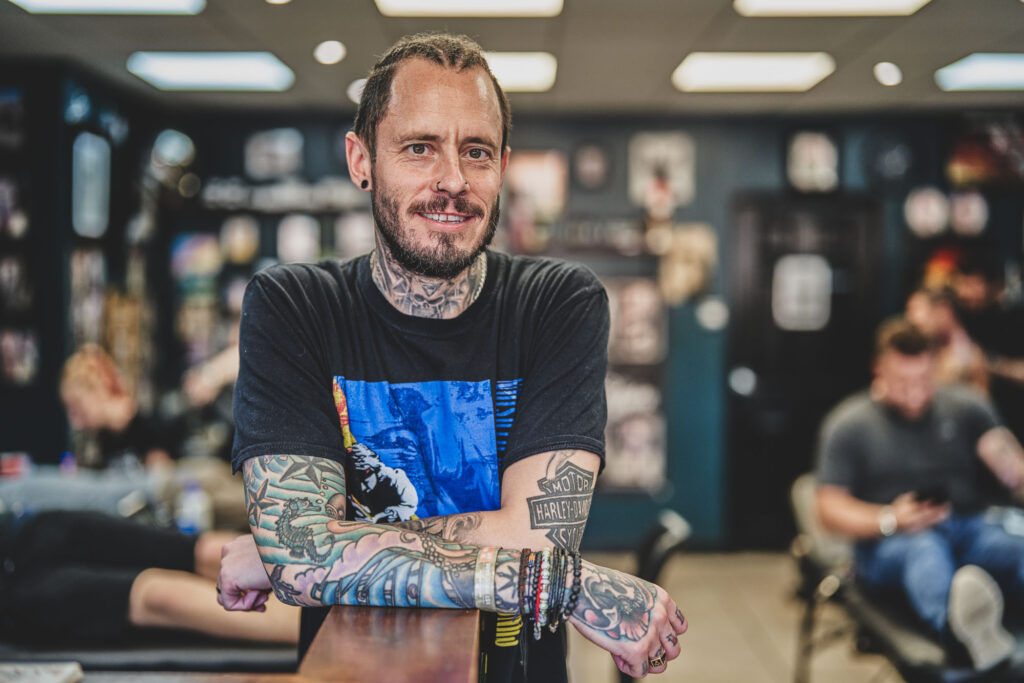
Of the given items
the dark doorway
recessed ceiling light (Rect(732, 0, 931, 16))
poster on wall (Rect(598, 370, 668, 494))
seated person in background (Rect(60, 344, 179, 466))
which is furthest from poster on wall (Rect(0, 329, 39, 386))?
the dark doorway

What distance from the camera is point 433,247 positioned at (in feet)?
4.04

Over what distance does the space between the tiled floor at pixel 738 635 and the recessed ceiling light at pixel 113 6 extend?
120 inches

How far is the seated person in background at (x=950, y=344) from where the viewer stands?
4293 mm

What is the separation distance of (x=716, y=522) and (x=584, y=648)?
7.01 feet

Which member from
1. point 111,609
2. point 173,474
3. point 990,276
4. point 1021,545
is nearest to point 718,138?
point 990,276

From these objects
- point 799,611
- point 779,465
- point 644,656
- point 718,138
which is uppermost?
point 718,138

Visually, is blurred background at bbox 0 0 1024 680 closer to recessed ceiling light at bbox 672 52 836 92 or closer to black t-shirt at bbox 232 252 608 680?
recessed ceiling light at bbox 672 52 836 92

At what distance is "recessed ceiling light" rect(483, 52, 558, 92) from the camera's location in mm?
4031

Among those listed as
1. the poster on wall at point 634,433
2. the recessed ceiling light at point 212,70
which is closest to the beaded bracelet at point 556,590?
the recessed ceiling light at point 212,70

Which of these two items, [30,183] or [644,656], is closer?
[644,656]

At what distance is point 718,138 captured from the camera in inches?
217

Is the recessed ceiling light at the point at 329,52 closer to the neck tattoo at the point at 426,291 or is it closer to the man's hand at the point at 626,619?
the neck tattoo at the point at 426,291

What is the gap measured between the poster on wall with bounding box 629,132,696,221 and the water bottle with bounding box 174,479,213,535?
11.6 feet

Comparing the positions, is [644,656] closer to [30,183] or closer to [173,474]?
[173,474]
